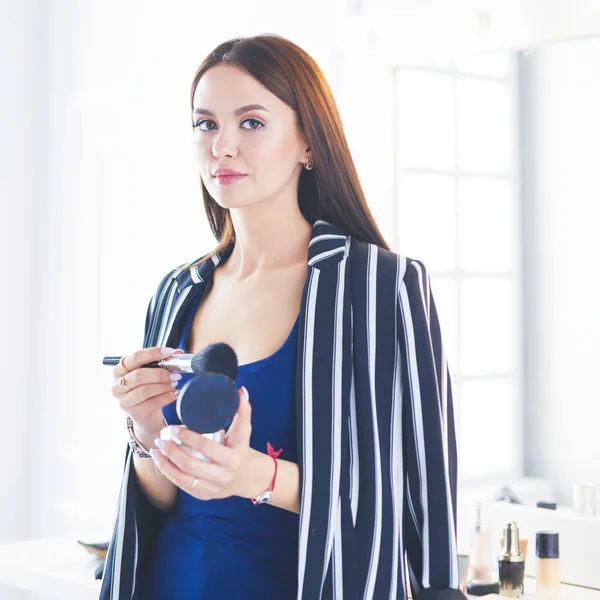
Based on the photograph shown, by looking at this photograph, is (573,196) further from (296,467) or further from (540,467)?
(296,467)

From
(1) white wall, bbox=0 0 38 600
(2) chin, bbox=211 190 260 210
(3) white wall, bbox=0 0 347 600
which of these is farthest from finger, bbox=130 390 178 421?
(1) white wall, bbox=0 0 38 600

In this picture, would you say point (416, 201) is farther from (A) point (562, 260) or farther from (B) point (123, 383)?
(B) point (123, 383)

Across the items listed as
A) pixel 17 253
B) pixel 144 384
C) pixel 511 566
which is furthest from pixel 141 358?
pixel 17 253

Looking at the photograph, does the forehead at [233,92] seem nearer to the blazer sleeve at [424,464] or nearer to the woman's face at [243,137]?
the woman's face at [243,137]

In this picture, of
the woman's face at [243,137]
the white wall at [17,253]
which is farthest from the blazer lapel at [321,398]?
the white wall at [17,253]

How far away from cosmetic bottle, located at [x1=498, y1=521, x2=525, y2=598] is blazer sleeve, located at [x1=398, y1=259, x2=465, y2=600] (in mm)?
A: 375

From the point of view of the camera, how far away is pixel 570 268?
1438 millimetres

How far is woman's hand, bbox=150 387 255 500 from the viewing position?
78 cm

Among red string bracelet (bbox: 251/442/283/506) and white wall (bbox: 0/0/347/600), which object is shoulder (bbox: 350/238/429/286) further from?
white wall (bbox: 0/0/347/600)

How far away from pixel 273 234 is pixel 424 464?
1.09 ft

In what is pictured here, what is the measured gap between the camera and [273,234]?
3.65 feet

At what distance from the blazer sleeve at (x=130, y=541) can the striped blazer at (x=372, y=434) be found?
0.24 m

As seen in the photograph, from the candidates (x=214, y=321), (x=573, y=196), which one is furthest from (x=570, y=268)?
(x=214, y=321)

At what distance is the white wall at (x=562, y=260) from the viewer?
4.63ft
